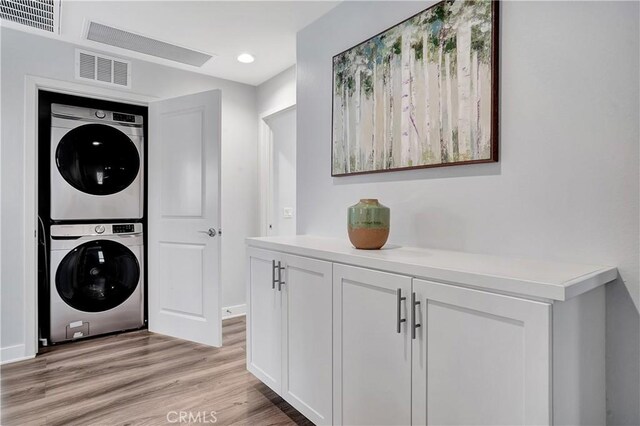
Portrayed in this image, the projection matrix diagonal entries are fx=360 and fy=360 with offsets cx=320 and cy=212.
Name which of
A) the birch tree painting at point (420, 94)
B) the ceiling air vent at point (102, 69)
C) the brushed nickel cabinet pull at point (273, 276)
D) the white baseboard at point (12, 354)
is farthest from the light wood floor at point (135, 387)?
the ceiling air vent at point (102, 69)

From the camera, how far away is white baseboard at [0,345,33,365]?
2.56 metres

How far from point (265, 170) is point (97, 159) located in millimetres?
1510

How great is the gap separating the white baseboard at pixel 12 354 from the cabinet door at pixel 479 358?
2864 mm

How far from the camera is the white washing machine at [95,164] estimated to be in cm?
292

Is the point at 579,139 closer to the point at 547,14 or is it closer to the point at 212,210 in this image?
the point at 547,14

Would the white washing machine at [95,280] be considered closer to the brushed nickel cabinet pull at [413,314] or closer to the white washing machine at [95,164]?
the white washing machine at [95,164]

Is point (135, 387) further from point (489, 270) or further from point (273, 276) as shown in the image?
point (489, 270)

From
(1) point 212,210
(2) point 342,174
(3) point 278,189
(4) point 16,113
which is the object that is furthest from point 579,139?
(4) point 16,113

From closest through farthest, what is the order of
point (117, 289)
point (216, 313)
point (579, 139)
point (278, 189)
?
point (579, 139) < point (216, 313) < point (117, 289) < point (278, 189)

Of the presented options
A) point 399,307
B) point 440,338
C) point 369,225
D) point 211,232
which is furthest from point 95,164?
point 440,338

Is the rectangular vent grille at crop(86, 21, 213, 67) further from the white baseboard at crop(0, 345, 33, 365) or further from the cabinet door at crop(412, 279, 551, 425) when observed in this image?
the cabinet door at crop(412, 279, 551, 425)

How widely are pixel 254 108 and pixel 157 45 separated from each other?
117 cm

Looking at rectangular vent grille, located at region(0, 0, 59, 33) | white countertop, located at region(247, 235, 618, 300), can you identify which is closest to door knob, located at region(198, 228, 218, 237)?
white countertop, located at region(247, 235, 618, 300)

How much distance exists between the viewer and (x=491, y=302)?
1.05 m
